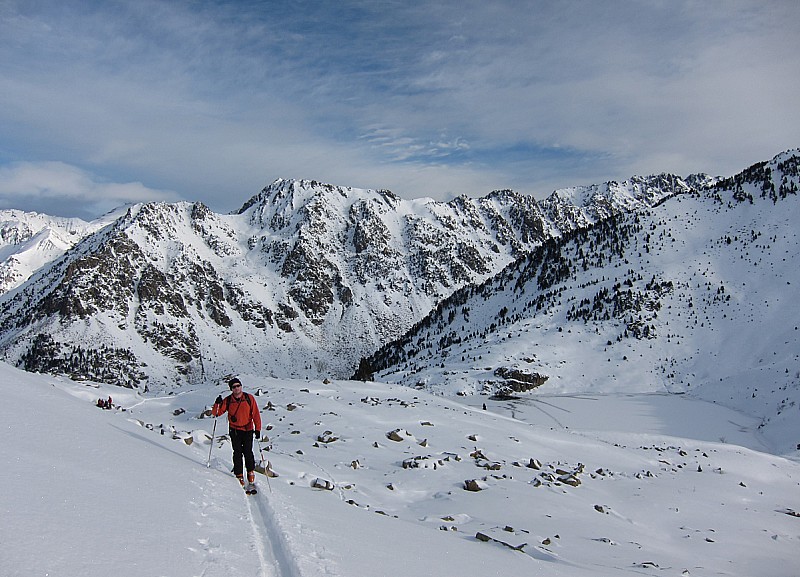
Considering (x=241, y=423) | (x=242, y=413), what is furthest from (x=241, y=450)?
(x=242, y=413)

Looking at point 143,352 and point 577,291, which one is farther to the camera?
point 143,352

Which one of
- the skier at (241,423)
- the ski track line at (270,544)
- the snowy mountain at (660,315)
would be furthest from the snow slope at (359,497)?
the snowy mountain at (660,315)

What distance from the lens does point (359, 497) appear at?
1366 cm

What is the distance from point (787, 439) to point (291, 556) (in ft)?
203

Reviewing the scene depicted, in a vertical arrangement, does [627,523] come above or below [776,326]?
below

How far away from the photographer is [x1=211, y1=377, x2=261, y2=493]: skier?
37.4 ft

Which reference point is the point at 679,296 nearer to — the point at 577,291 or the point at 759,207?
the point at 577,291

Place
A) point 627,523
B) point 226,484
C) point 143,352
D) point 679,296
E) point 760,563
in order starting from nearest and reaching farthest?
point 226,484 < point 760,563 < point 627,523 < point 679,296 < point 143,352

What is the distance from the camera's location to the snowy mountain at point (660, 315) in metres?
81.5

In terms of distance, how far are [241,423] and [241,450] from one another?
69cm

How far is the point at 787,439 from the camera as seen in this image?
49875mm

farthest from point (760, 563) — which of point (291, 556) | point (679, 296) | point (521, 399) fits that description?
point (679, 296)

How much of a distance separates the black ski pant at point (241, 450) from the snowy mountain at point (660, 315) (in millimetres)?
56109

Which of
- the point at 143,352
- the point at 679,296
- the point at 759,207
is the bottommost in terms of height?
the point at 143,352
